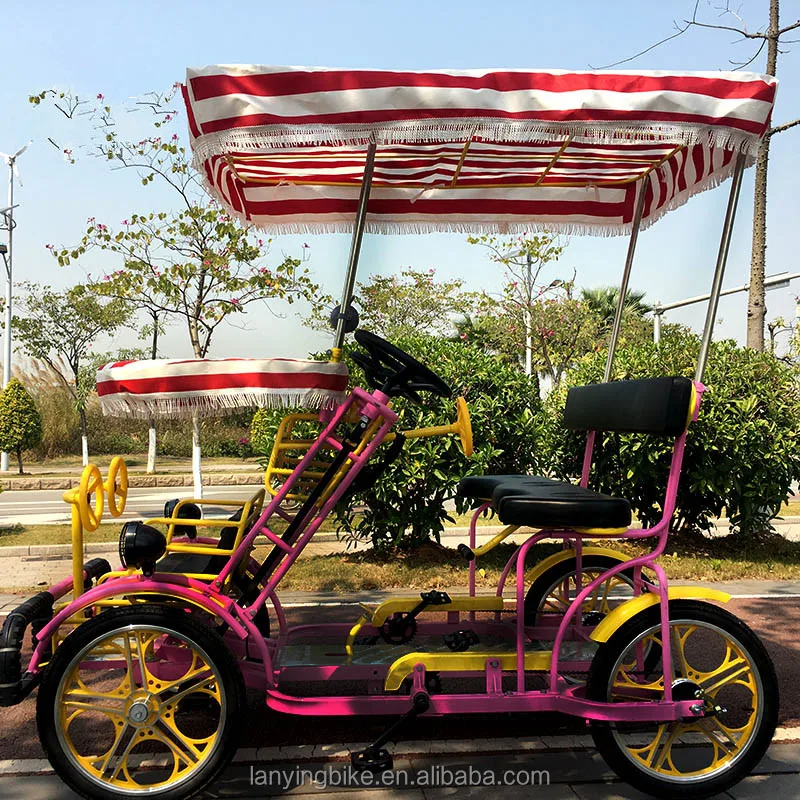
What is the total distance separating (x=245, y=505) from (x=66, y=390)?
73.2 ft

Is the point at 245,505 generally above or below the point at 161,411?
below

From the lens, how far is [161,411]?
3043 mm

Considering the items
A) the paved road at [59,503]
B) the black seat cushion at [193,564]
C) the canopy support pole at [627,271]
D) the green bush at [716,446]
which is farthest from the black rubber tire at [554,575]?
the paved road at [59,503]

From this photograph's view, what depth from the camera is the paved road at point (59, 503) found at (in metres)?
11.3

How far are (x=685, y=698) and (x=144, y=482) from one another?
587 inches

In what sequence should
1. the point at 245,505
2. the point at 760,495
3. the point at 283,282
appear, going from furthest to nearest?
the point at 283,282
the point at 760,495
the point at 245,505

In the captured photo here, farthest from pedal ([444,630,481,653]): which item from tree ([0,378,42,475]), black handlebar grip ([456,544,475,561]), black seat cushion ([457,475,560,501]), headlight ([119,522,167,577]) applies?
tree ([0,378,42,475])

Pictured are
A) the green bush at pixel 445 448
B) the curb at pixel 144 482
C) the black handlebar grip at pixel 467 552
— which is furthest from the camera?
the curb at pixel 144 482

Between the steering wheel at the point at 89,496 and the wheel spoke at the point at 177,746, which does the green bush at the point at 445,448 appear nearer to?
the steering wheel at the point at 89,496

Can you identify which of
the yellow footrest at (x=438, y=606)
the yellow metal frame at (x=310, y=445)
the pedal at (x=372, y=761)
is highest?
the yellow metal frame at (x=310, y=445)

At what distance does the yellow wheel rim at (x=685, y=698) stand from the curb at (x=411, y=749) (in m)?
0.27

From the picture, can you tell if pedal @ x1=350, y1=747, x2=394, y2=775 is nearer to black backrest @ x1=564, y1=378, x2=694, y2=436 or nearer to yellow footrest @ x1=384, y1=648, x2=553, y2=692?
yellow footrest @ x1=384, y1=648, x2=553, y2=692

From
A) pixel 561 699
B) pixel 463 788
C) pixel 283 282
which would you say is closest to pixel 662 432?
pixel 561 699

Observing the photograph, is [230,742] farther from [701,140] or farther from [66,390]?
[66,390]
